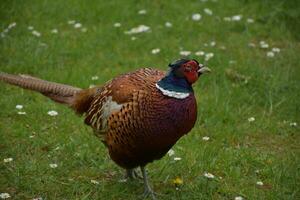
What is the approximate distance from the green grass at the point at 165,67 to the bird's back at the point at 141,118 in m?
0.52

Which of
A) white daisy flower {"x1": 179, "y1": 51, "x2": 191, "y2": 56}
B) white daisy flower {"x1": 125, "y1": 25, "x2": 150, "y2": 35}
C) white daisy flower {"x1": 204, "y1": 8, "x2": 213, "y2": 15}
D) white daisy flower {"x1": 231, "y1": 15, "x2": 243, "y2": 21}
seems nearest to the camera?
white daisy flower {"x1": 179, "y1": 51, "x2": 191, "y2": 56}

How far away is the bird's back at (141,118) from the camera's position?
4.29 meters

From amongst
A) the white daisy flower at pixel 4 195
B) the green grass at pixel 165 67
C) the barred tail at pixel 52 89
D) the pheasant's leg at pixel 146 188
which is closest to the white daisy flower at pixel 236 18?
the green grass at pixel 165 67

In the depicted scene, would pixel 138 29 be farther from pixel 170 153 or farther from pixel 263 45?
pixel 170 153

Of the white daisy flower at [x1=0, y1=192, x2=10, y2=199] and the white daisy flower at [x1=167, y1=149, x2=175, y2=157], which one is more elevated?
the white daisy flower at [x1=0, y1=192, x2=10, y2=199]

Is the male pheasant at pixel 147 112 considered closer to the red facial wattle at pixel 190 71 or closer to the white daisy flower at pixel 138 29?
the red facial wattle at pixel 190 71

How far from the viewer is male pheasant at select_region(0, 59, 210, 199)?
169 inches

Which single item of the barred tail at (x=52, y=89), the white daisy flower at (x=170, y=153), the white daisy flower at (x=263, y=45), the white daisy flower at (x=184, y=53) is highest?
the barred tail at (x=52, y=89)

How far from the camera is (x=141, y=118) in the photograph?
4301 millimetres

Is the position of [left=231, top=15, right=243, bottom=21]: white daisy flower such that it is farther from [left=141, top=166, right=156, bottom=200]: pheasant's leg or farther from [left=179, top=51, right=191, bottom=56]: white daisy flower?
[left=141, top=166, right=156, bottom=200]: pheasant's leg

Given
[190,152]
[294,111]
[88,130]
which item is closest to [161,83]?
[190,152]

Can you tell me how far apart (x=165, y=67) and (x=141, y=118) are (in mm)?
2751

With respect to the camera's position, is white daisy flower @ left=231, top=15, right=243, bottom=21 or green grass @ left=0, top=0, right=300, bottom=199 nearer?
green grass @ left=0, top=0, right=300, bottom=199

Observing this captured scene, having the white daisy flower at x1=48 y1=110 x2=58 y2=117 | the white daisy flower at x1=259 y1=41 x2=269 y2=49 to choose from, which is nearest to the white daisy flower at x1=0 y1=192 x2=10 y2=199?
the white daisy flower at x1=48 y1=110 x2=58 y2=117
